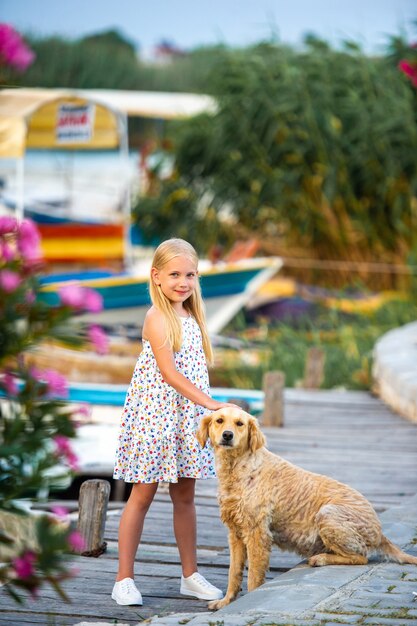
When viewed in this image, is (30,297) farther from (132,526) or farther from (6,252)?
(132,526)

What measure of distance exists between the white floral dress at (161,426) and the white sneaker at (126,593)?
0.45 m

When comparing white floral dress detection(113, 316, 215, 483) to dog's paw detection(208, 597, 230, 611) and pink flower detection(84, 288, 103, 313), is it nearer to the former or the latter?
dog's paw detection(208, 597, 230, 611)

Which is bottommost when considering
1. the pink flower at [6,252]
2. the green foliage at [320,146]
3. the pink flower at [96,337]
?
the pink flower at [96,337]

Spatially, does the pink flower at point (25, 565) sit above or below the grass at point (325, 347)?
below

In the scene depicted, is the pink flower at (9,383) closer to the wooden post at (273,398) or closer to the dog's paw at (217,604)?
the dog's paw at (217,604)

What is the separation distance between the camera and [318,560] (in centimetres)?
467

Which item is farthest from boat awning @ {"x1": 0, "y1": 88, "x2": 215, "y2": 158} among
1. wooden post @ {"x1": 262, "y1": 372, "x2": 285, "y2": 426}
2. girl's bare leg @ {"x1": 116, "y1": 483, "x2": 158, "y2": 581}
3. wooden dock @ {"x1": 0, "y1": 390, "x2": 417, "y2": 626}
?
girl's bare leg @ {"x1": 116, "y1": 483, "x2": 158, "y2": 581}

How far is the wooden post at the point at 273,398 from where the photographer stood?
8898mm

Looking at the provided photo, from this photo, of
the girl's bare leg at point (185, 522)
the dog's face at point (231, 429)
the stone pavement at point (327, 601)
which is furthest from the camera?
the girl's bare leg at point (185, 522)

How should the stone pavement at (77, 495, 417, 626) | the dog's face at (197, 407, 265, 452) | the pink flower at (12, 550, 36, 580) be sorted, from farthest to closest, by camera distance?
the dog's face at (197, 407, 265, 452)
the stone pavement at (77, 495, 417, 626)
the pink flower at (12, 550, 36, 580)

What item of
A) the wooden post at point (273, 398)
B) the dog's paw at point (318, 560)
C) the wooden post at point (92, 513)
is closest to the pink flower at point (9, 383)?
the dog's paw at point (318, 560)

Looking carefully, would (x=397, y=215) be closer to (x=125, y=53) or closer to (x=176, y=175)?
(x=176, y=175)

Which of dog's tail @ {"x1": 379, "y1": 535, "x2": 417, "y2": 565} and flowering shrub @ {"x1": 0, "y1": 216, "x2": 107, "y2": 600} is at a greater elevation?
flowering shrub @ {"x1": 0, "y1": 216, "x2": 107, "y2": 600}

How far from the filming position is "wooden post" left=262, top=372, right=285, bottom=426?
8.90 m
